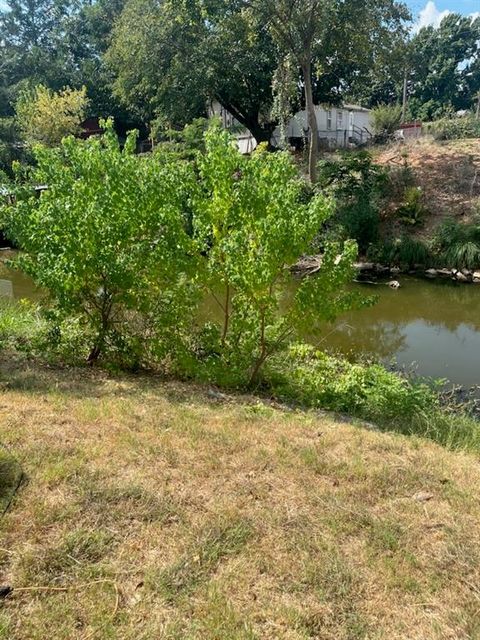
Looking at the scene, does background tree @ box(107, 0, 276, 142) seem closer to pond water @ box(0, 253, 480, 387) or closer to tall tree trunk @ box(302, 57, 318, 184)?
tall tree trunk @ box(302, 57, 318, 184)

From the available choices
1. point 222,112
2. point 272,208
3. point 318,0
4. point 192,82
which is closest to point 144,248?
point 272,208

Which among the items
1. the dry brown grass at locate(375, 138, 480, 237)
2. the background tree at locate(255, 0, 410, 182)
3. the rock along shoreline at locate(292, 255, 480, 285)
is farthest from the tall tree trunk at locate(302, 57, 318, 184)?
the rock along shoreline at locate(292, 255, 480, 285)

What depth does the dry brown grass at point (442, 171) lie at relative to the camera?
16.4 metres

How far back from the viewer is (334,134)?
94.0 ft

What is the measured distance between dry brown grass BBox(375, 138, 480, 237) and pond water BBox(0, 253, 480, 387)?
370cm

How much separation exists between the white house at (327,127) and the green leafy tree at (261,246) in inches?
810

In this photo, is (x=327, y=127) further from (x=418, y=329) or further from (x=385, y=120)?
(x=418, y=329)

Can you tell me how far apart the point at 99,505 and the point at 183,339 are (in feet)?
10.6

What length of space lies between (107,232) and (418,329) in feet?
23.9

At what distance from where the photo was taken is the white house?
84.3 feet

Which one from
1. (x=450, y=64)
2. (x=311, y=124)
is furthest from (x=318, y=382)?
(x=450, y=64)

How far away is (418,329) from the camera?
33.6ft

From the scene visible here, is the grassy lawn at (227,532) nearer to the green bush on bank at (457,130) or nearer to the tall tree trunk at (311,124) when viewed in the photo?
the tall tree trunk at (311,124)

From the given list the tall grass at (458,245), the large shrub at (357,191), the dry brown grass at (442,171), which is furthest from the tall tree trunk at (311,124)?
the tall grass at (458,245)
